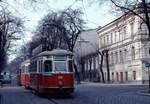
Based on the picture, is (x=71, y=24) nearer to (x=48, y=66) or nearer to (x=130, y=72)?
(x=130, y=72)

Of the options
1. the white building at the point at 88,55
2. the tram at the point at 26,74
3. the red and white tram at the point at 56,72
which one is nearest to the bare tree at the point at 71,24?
the tram at the point at 26,74

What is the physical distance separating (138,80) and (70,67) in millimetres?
31305

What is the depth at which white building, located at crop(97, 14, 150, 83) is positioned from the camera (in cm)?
5003

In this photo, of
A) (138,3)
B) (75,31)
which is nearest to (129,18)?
(138,3)

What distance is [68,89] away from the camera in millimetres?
21953

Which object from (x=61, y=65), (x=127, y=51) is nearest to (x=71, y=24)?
(x=127, y=51)

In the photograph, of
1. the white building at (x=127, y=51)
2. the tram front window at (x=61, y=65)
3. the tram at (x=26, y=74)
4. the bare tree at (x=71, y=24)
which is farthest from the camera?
the white building at (x=127, y=51)

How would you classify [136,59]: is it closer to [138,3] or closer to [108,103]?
[138,3]

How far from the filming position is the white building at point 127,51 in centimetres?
5003

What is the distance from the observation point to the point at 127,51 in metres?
56.3

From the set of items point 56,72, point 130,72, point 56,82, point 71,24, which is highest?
point 71,24

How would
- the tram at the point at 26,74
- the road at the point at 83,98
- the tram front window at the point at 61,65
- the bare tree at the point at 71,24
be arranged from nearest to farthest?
the road at the point at 83,98, the tram front window at the point at 61,65, the tram at the point at 26,74, the bare tree at the point at 71,24

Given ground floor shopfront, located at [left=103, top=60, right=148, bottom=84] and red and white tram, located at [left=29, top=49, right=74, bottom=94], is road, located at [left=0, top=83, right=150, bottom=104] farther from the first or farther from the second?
ground floor shopfront, located at [left=103, top=60, right=148, bottom=84]

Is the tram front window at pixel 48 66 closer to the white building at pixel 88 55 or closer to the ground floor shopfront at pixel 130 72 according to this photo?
the ground floor shopfront at pixel 130 72
